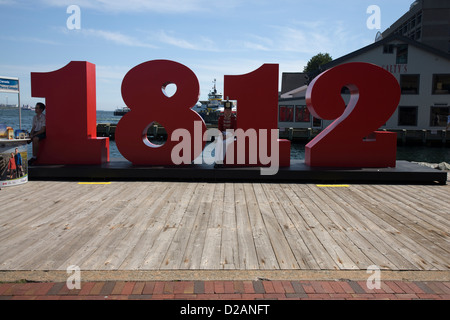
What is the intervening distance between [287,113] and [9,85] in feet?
97.1

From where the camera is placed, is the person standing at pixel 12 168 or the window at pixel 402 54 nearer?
the person standing at pixel 12 168

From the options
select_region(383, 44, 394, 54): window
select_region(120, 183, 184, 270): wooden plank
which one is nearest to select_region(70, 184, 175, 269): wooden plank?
select_region(120, 183, 184, 270): wooden plank

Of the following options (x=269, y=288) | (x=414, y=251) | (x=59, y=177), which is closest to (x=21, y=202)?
(x=59, y=177)

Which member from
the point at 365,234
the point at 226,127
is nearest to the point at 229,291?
the point at 365,234

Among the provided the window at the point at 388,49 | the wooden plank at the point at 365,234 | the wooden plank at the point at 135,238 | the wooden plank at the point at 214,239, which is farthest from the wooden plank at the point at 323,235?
the window at the point at 388,49

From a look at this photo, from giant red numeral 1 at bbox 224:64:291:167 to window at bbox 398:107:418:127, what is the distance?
27.6m

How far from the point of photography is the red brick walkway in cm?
321

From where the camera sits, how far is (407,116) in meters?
32.7

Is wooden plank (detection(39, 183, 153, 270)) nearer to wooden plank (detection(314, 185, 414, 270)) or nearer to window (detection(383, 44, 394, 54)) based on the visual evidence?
wooden plank (detection(314, 185, 414, 270))

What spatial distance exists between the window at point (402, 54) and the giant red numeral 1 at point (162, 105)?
92.2 feet

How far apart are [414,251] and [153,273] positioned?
116 inches

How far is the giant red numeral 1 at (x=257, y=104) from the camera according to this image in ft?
28.9

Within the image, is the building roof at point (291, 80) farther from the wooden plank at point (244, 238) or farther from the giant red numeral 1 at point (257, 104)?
the wooden plank at point (244, 238)
